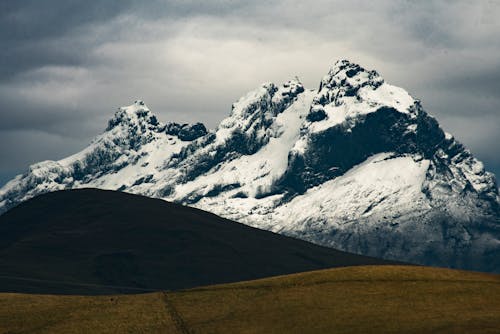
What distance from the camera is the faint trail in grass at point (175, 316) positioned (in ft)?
502

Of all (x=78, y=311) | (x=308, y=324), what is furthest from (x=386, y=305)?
(x=78, y=311)

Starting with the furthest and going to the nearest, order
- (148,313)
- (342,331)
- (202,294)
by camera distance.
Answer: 1. (202,294)
2. (148,313)
3. (342,331)

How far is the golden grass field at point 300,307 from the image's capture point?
14738cm

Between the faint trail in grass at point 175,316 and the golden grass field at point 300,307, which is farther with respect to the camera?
the faint trail in grass at point 175,316

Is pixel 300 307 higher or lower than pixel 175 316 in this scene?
higher

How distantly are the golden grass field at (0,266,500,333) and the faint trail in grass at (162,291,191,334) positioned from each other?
146 mm

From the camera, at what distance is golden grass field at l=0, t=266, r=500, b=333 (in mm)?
147375

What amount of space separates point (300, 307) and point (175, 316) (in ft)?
63.9

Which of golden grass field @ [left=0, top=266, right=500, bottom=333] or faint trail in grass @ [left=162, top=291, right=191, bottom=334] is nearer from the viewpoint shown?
golden grass field @ [left=0, top=266, right=500, bottom=333]

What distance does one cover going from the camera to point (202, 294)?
594 ft

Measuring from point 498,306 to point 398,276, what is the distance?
2646cm

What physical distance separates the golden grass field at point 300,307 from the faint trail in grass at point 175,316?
146 mm

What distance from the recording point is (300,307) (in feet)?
532

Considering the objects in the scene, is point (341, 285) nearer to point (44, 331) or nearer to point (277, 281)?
point (277, 281)
